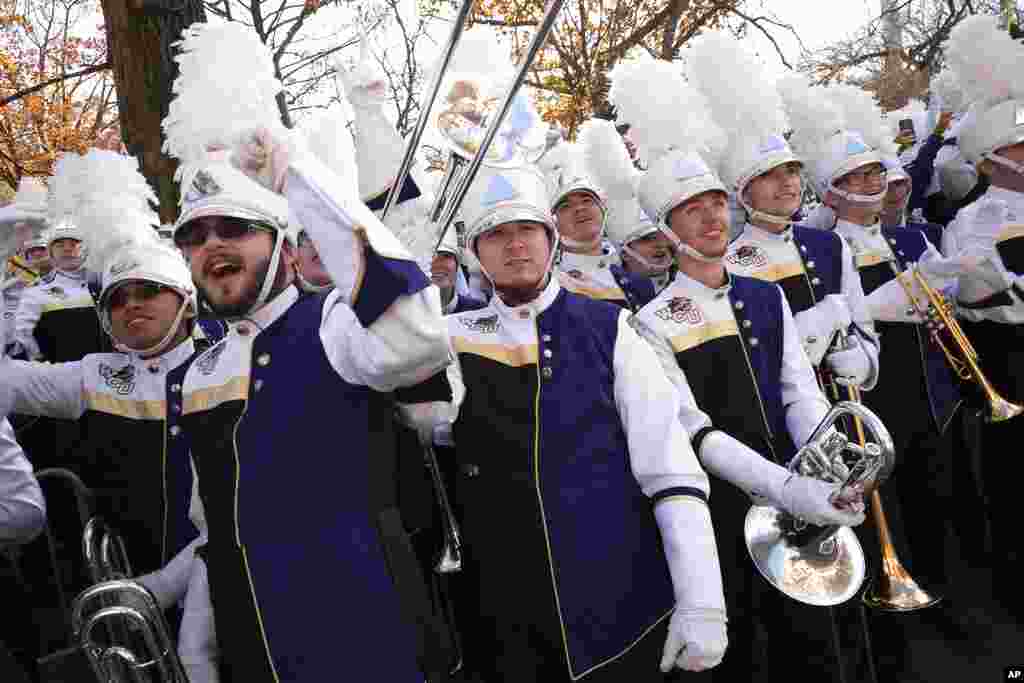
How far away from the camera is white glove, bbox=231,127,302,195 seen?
216 cm

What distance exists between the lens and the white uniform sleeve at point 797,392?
3.61m

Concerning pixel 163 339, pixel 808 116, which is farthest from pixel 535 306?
pixel 808 116

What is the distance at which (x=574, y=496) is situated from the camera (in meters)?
2.93

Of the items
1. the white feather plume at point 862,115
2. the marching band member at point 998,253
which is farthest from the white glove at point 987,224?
the white feather plume at point 862,115

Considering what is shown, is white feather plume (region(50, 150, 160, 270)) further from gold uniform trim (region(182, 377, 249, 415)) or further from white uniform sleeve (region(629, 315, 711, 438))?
white uniform sleeve (region(629, 315, 711, 438))

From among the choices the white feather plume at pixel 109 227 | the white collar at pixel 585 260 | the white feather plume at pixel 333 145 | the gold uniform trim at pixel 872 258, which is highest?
the white feather plume at pixel 333 145

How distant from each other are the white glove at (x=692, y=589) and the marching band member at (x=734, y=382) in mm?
468

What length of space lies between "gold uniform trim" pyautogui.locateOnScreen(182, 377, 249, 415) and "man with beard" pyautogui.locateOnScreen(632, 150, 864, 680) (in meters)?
1.45

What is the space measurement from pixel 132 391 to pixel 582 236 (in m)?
3.25

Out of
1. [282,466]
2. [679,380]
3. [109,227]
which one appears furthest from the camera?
[109,227]

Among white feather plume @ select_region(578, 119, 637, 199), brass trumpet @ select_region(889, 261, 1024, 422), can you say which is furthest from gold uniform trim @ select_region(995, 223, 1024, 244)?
white feather plume @ select_region(578, 119, 637, 199)

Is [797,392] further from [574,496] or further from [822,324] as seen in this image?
[574,496]

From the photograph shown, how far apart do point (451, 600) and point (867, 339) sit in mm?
2438

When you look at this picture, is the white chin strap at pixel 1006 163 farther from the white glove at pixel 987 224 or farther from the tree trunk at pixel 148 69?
the tree trunk at pixel 148 69
